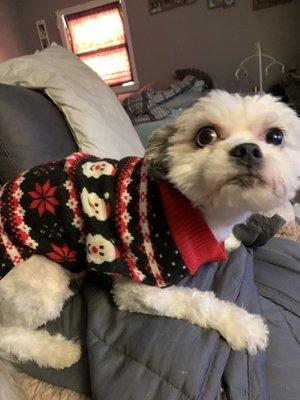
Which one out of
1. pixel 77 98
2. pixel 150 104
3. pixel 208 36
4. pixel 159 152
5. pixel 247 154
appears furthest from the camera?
pixel 208 36

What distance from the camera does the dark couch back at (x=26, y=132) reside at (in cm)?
101

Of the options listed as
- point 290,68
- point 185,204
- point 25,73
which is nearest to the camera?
point 185,204

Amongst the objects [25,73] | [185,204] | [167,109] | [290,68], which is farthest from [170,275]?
[290,68]

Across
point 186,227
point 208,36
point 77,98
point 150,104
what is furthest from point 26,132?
point 208,36

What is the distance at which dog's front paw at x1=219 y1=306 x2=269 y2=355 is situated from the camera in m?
0.75

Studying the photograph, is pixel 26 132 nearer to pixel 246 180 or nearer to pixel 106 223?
pixel 106 223

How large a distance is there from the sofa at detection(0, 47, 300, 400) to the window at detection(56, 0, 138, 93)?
248 centimetres

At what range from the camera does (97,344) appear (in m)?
0.79

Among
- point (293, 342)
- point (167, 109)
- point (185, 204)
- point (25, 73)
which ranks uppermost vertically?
point (25, 73)

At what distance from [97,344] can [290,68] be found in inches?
103

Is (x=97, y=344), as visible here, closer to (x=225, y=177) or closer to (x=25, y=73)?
(x=225, y=177)

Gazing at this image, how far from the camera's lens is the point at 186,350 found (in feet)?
2.36

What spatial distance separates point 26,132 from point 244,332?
75cm

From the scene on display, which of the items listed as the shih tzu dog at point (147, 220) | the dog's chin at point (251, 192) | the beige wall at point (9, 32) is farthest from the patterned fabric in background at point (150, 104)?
the beige wall at point (9, 32)
